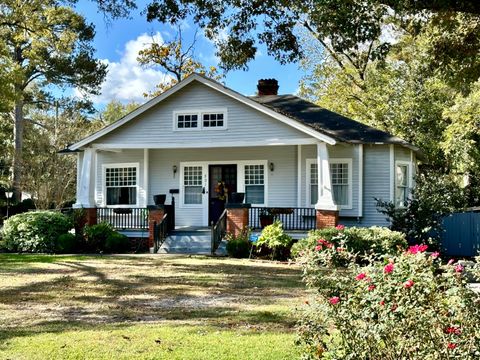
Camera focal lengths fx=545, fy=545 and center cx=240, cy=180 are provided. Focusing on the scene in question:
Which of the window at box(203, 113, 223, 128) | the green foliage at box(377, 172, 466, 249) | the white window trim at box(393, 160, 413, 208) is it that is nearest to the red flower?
the green foliage at box(377, 172, 466, 249)

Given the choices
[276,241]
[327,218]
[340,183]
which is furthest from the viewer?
[340,183]

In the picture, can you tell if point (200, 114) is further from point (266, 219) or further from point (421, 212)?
point (421, 212)

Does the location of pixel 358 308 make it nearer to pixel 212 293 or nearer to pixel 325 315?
pixel 325 315

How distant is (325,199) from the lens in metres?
16.3

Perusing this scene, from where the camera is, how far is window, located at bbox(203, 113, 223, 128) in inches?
727

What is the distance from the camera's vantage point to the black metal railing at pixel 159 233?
1673cm

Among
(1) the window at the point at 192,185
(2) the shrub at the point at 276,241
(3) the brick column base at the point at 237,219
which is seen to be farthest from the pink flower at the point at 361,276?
(1) the window at the point at 192,185

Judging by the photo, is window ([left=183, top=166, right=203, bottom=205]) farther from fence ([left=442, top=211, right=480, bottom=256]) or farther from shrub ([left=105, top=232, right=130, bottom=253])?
fence ([left=442, top=211, right=480, bottom=256])

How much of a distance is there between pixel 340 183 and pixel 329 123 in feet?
→ 7.89

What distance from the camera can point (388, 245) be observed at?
1359 centimetres

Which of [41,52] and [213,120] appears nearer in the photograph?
[213,120]

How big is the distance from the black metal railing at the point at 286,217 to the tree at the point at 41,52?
9.66 m

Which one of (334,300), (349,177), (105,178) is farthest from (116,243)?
(334,300)

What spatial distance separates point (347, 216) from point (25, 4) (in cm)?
1314
